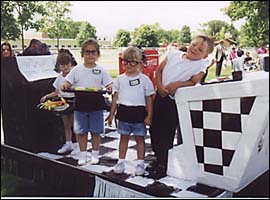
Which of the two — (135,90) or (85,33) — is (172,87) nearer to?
(135,90)

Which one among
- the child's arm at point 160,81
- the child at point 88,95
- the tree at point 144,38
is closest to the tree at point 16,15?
the child at point 88,95

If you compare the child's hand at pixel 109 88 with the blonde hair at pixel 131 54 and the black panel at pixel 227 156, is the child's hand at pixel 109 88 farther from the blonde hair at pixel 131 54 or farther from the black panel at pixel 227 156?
the black panel at pixel 227 156

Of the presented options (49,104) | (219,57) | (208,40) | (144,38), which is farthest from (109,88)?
(219,57)

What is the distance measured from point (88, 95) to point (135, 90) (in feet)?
1.11

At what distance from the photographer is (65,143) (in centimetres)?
276

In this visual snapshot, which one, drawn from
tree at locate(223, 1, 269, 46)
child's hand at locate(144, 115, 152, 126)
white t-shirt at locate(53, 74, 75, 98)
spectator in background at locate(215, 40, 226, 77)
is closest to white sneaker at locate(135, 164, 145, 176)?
child's hand at locate(144, 115, 152, 126)

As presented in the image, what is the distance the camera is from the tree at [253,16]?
147 centimetres

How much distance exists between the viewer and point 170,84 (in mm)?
2057

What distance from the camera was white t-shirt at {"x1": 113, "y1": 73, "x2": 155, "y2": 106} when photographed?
7.03 feet

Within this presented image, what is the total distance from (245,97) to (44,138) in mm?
1534

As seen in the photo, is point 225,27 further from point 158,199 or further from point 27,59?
point 27,59

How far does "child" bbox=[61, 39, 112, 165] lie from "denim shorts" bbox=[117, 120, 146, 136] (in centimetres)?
25

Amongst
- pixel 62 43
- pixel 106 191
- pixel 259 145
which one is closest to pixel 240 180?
pixel 259 145

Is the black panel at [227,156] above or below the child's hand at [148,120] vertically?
below
